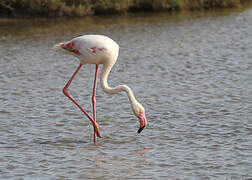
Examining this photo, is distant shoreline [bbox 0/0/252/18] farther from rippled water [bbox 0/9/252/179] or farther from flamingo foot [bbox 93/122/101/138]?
flamingo foot [bbox 93/122/101/138]

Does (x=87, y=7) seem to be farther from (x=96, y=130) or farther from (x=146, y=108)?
(x=96, y=130)

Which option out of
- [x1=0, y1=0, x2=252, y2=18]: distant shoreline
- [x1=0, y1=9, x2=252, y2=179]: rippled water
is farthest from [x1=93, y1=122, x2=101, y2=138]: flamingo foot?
[x1=0, y1=0, x2=252, y2=18]: distant shoreline

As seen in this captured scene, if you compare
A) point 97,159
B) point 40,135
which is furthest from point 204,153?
point 40,135

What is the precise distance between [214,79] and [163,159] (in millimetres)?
4819

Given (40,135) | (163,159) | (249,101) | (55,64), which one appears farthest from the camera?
(55,64)

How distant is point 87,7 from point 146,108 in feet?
39.1

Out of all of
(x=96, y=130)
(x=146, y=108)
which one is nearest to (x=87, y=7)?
(x=146, y=108)

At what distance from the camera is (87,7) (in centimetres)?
2064

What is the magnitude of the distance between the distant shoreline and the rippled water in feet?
10.3

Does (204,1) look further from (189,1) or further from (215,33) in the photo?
(215,33)

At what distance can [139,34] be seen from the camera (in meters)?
17.3

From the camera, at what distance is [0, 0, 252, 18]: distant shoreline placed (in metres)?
20.2

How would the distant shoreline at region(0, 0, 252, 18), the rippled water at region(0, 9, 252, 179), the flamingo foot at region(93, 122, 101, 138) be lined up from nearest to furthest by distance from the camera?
the rippled water at region(0, 9, 252, 179), the flamingo foot at region(93, 122, 101, 138), the distant shoreline at region(0, 0, 252, 18)

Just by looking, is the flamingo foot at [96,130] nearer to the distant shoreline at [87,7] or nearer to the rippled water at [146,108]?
the rippled water at [146,108]
